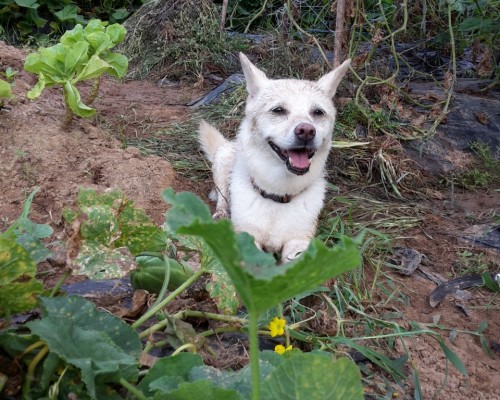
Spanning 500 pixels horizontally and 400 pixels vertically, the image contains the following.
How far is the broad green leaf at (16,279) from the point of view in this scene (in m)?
1.27

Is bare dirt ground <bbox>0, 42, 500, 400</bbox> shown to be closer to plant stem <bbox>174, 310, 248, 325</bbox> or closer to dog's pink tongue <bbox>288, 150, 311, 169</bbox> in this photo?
dog's pink tongue <bbox>288, 150, 311, 169</bbox>

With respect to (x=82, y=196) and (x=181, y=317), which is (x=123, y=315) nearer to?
(x=181, y=317)

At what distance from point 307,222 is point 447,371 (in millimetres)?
1341

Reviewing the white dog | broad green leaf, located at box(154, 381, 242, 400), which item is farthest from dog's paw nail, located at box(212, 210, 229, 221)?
broad green leaf, located at box(154, 381, 242, 400)

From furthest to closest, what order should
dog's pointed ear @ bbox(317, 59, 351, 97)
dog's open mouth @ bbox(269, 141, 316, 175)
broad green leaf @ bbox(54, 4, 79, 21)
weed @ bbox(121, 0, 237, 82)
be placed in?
broad green leaf @ bbox(54, 4, 79, 21)
weed @ bbox(121, 0, 237, 82)
dog's pointed ear @ bbox(317, 59, 351, 97)
dog's open mouth @ bbox(269, 141, 316, 175)

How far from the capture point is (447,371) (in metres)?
2.47

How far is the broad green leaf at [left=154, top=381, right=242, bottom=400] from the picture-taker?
1.07 m

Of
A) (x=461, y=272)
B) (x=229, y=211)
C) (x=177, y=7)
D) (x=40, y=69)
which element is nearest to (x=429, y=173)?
(x=461, y=272)

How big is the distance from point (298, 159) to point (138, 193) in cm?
100

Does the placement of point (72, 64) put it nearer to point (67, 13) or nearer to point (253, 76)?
point (253, 76)

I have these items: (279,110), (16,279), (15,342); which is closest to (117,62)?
(279,110)

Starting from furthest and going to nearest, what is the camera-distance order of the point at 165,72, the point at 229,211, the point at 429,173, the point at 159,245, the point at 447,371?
the point at 165,72, the point at 429,173, the point at 229,211, the point at 447,371, the point at 159,245

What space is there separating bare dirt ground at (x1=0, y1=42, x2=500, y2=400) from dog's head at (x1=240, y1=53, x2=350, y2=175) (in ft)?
2.39

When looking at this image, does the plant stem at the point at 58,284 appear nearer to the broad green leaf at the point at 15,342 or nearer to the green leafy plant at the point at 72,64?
the broad green leaf at the point at 15,342
